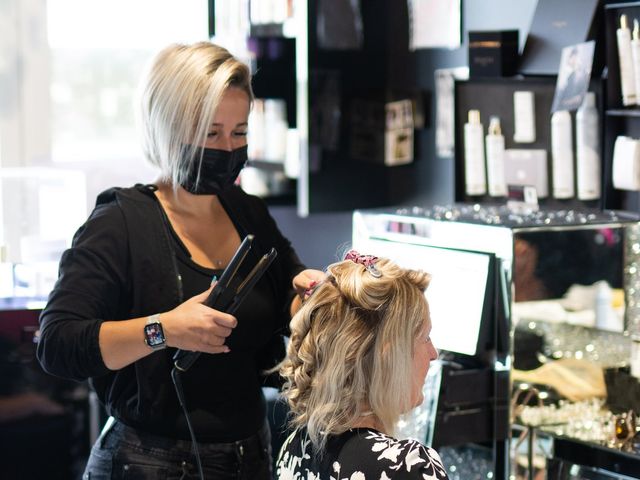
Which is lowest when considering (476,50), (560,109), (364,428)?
(364,428)

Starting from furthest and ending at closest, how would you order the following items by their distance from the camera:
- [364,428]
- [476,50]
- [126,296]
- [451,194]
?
1. [451,194]
2. [476,50]
3. [126,296]
4. [364,428]

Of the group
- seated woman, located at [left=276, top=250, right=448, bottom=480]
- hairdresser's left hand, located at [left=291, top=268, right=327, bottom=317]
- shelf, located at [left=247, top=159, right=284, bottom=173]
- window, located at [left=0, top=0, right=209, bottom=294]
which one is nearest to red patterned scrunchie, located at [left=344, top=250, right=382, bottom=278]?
seated woman, located at [left=276, top=250, right=448, bottom=480]

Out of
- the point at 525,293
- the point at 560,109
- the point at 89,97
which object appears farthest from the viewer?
the point at 89,97

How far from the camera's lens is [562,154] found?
3.10 metres

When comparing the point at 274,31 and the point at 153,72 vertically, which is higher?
the point at 274,31

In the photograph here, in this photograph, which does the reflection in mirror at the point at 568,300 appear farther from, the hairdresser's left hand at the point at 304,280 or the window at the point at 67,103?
the window at the point at 67,103

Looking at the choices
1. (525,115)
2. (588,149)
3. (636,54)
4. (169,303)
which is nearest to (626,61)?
(636,54)

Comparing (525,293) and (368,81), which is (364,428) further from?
(368,81)

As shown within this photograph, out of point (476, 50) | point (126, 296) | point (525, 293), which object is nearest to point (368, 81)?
point (476, 50)

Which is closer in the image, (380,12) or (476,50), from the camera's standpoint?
(476,50)

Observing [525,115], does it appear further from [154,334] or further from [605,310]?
[154,334]

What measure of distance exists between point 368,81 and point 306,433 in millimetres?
2841

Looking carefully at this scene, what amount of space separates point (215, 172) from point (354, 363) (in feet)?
1.99

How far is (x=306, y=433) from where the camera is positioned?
5.25 ft
